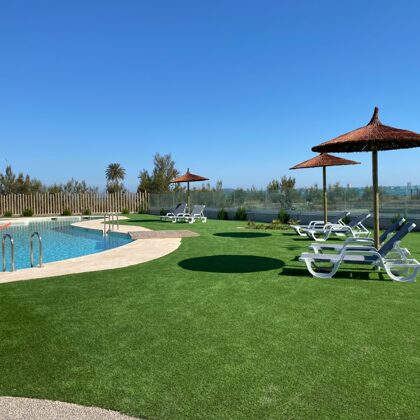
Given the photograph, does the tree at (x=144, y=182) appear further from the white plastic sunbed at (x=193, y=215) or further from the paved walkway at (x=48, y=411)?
the paved walkway at (x=48, y=411)

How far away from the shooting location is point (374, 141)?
713cm

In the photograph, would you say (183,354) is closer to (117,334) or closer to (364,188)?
(117,334)

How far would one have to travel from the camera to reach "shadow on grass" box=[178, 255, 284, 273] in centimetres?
779

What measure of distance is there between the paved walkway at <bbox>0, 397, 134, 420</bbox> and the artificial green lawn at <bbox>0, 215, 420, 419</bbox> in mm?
97

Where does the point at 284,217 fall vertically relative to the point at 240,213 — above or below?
below

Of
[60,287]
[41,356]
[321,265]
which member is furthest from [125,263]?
[41,356]

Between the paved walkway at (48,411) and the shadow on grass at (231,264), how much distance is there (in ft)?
16.1

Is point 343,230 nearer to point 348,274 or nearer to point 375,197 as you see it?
point 375,197

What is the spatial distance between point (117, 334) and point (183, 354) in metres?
0.95

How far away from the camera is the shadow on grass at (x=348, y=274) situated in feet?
22.8

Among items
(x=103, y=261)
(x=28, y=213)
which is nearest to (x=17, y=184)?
(x=28, y=213)

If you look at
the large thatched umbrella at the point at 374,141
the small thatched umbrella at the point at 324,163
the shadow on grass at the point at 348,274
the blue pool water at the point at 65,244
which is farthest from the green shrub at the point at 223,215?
the shadow on grass at the point at 348,274

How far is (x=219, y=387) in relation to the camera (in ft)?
10.1

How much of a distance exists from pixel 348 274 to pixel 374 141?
2.49 metres
